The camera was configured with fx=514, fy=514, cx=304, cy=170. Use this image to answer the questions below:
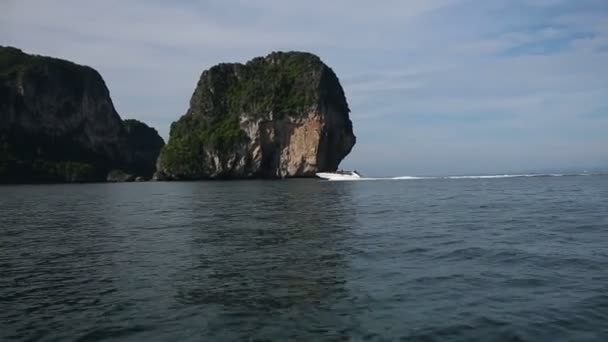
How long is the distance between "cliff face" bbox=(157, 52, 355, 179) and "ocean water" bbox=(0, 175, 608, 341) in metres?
109

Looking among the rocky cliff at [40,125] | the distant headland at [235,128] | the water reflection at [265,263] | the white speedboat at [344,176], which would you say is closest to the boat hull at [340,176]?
the white speedboat at [344,176]

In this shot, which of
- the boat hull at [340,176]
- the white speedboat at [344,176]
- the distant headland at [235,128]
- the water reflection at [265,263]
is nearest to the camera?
the water reflection at [265,263]

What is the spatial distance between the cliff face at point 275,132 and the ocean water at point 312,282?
108835mm

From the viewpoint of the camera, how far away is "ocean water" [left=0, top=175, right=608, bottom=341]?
11016mm

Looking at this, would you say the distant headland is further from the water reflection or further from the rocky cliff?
the water reflection

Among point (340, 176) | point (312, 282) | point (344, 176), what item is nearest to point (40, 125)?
point (340, 176)

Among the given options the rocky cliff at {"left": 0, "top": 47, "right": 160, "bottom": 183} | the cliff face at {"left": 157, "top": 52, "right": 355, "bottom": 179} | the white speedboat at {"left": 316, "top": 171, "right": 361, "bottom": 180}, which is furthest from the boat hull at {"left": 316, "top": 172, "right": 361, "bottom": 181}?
the rocky cliff at {"left": 0, "top": 47, "right": 160, "bottom": 183}

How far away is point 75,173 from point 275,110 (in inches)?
2849

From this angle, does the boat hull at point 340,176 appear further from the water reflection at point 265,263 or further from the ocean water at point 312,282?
the ocean water at point 312,282

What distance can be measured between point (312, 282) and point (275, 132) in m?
129

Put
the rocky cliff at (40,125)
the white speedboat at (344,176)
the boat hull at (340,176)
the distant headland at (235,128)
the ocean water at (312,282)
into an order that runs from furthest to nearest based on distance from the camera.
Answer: the rocky cliff at (40,125) → the distant headland at (235,128) → the white speedboat at (344,176) → the boat hull at (340,176) → the ocean water at (312,282)

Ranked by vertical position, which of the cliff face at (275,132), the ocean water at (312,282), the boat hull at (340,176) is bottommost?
the ocean water at (312,282)

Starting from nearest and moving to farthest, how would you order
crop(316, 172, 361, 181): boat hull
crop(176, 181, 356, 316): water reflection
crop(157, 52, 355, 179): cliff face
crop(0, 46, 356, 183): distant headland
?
crop(176, 181, 356, 316): water reflection → crop(316, 172, 361, 181): boat hull → crop(157, 52, 355, 179): cliff face → crop(0, 46, 356, 183): distant headland

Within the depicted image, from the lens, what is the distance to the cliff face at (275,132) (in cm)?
13700
